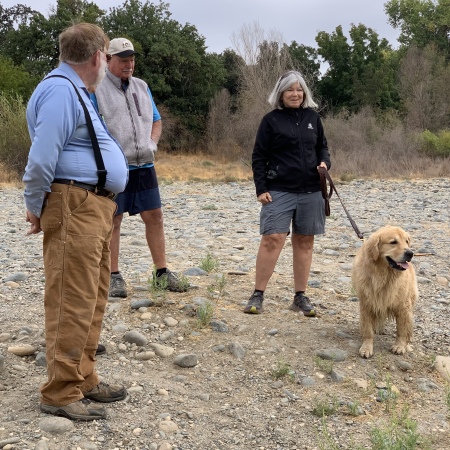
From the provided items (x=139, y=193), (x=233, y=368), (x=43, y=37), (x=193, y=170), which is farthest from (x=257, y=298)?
(x=43, y=37)

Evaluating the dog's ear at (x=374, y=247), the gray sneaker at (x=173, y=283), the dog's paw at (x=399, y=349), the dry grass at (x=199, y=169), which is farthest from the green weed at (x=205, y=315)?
the dry grass at (x=199, y=169)

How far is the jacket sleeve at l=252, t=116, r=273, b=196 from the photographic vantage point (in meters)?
5.40

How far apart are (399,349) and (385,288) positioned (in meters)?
0.51

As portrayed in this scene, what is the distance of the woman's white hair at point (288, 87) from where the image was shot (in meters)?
5.29

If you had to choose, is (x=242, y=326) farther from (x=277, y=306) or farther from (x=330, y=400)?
(x=330, y=400)

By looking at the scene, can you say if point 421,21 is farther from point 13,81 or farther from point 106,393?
point 106,393

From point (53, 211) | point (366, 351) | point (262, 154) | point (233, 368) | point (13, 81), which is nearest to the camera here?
point (53, 211)

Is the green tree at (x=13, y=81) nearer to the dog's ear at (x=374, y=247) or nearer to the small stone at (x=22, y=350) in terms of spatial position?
the small stone at (x=22, y=350)

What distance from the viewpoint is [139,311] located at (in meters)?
5.46

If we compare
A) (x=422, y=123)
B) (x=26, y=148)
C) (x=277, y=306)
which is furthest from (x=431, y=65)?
(x=277, y=306)

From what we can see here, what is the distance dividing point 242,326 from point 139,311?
0.93 m

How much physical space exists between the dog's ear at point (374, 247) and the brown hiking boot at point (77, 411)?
2456mm

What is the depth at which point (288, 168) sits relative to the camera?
5.37 meters

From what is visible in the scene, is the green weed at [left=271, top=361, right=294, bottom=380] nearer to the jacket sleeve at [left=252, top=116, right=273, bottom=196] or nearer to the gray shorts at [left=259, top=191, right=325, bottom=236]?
the gray shorts at [left=259, top=191, right=325, bottom=236]
